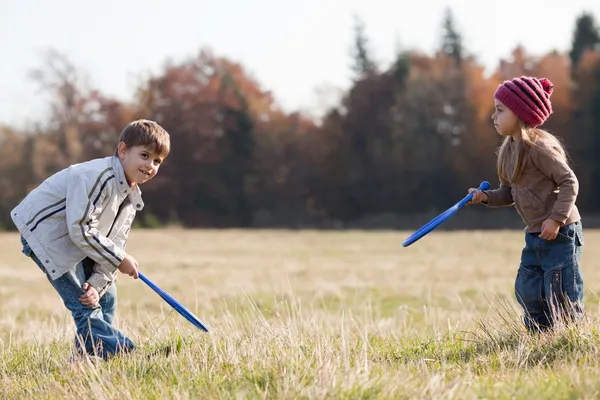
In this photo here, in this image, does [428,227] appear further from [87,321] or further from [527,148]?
[87,321]

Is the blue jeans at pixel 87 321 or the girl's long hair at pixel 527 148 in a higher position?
the girl's long hair at pixel 527 148

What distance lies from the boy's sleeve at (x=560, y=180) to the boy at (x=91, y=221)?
2.38 m

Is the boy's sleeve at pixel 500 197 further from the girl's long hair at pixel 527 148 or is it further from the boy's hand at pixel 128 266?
the boy's hand at pixel 128 266

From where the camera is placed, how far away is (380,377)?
322 cm

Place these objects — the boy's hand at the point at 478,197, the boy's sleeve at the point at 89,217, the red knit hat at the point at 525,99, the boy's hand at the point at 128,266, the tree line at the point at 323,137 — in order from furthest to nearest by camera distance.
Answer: the tree line at the point at 323,137
the boy's hand at the point at 478,197
the red knit hat at the point at 525,99
the boy's hand at the point at 128,266
the boy's sleeve at the point at 89,217

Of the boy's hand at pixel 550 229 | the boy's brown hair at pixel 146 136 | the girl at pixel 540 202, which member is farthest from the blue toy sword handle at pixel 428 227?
the boy's brown hair at pixel 146 136

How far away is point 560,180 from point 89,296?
119 inches

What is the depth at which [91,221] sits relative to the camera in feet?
14.8

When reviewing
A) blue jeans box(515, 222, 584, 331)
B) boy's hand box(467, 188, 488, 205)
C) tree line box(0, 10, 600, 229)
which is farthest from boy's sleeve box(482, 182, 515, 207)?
tree line box(0, 10, 600, 229)

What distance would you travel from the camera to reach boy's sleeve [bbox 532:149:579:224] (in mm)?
4578

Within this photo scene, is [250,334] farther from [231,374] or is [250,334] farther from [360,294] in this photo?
[360,294]

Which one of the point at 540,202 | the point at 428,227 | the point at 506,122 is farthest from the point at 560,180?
the point at 428,227

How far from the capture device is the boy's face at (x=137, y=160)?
15.2 ft

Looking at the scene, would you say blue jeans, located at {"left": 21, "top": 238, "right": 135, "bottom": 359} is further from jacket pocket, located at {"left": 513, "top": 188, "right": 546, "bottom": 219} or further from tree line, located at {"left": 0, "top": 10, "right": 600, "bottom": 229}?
tree line, located at {"left": 0, "top": 10, "right": 600, "bottom": 229}
